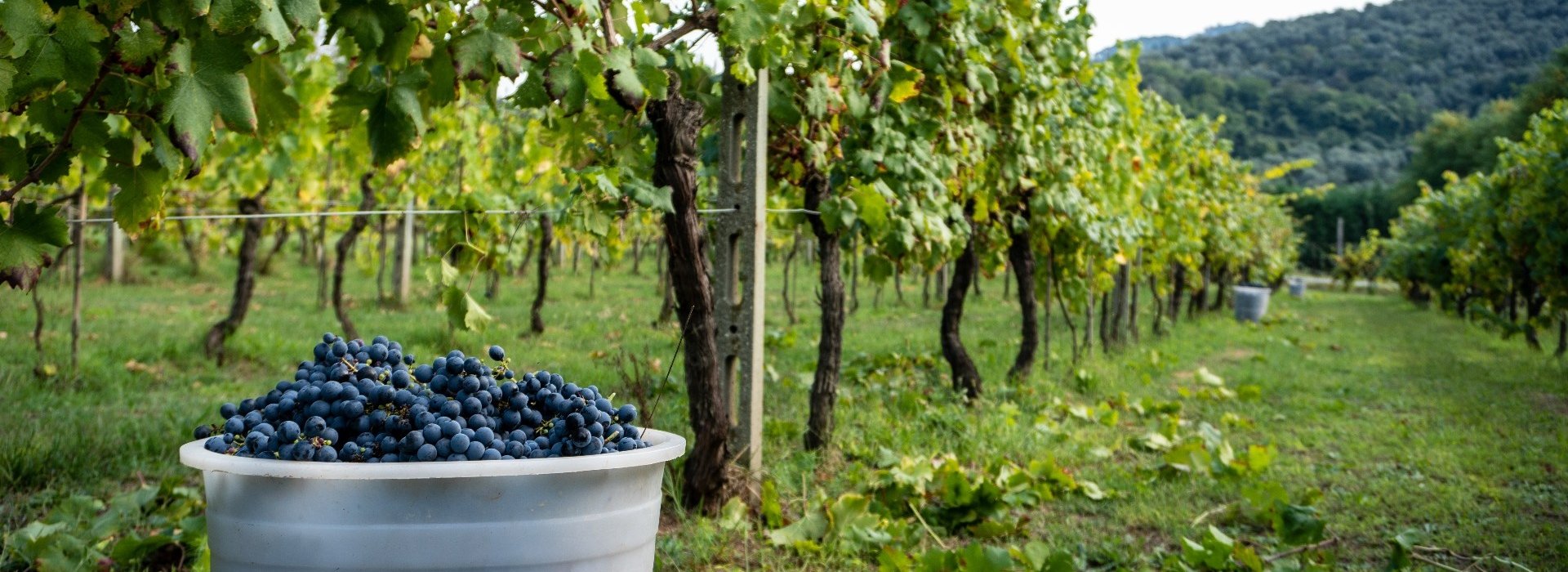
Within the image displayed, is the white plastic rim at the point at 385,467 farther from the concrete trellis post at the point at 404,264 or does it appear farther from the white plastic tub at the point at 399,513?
the concrete trellis post at the point at 404,264

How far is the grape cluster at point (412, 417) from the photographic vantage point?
1.49 metres

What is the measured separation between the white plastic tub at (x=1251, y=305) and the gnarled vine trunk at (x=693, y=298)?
1526 cm

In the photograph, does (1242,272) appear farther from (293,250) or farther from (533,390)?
(533,390)

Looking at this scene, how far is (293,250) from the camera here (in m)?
26.9

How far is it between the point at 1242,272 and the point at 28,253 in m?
27.3

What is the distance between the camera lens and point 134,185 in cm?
183

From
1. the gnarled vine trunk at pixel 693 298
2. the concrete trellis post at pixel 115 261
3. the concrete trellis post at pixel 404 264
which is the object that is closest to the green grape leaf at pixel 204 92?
the gnarled vine trunk at pixel 693 298

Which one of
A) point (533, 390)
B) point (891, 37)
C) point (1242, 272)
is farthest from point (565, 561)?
point (1242, 272)

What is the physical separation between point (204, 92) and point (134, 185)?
412 millimetres

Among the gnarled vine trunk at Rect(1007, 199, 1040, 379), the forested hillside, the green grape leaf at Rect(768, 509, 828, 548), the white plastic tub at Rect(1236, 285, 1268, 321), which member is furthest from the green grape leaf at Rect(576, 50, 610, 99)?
the forested hillside

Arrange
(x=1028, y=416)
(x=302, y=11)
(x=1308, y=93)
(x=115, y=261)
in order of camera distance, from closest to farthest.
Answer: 1. (x=302, y=11)
2. (x=1028, y=416)
3. (x=115, y=261)
4. (x=1308, y=93)

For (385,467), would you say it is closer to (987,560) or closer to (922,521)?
(987,560)

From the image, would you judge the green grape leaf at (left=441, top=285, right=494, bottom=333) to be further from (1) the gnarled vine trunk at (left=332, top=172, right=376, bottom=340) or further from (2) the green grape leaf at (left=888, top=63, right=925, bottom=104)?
(1) the gnarled vine trunk at (left=332, top=172, right=376, bottom=340)

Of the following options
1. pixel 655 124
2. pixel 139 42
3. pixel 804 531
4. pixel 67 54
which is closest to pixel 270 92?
pixel 139 42
